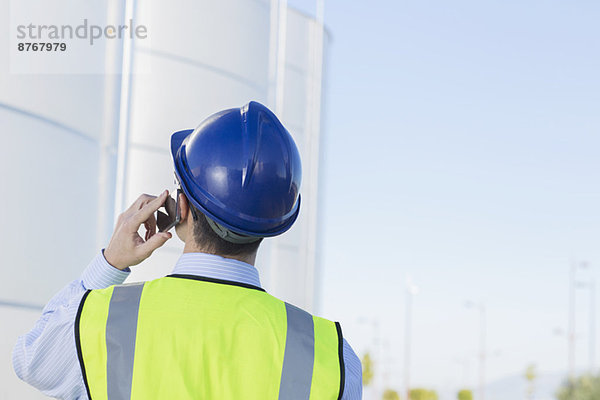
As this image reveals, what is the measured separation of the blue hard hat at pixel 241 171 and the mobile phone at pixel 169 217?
0.40 ft

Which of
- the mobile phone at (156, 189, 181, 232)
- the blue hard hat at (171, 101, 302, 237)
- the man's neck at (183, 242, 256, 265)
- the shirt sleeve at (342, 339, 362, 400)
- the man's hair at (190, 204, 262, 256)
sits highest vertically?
the blue hard hat at (171, 101, 302, 237)

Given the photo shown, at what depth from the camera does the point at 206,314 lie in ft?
7.38

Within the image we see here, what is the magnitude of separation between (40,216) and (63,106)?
74 centimetres

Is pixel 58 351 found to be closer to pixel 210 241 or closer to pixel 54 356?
pixel 54 356

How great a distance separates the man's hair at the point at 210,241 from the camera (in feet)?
7.82

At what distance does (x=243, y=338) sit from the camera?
226 cm

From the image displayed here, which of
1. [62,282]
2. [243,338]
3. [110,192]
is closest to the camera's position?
[243,338]

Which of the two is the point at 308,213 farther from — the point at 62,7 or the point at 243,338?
the point at 243,338

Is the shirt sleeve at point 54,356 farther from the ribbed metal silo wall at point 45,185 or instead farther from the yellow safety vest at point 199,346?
the ribbed metal silo wall at point 45,185

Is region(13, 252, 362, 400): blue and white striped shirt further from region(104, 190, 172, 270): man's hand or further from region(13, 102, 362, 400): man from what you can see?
region(104, 190, 172, 270): man's hand

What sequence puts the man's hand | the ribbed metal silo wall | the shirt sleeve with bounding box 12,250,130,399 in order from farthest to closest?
the ribbed metal silo wall → the man's hand → the shirt sleeve with bounding box 12,250,130,399

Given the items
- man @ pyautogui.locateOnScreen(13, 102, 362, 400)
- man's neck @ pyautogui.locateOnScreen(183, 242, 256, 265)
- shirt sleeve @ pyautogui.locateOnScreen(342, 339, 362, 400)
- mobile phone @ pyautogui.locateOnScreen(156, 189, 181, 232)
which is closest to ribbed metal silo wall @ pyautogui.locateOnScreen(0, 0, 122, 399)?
mobile phone @ pyautogui.locateOnScreen(156, 189, 181, 232)

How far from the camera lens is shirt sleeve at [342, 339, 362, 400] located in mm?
2314

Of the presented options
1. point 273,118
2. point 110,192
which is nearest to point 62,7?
point 110,192
